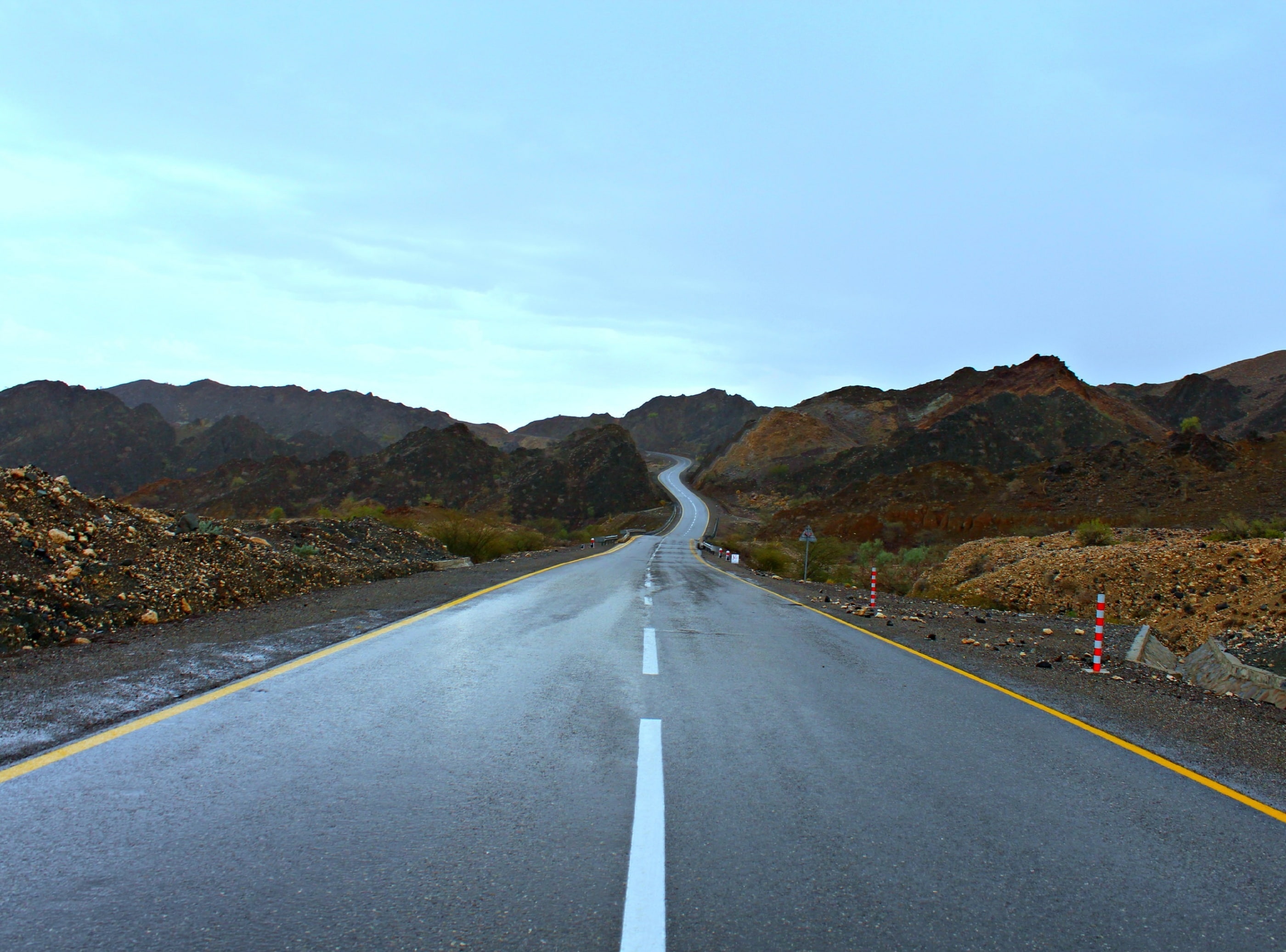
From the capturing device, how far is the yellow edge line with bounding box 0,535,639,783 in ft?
12.3

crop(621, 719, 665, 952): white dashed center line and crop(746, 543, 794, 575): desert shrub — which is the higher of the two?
crop(621, 719, 665, 952): white dashed center line

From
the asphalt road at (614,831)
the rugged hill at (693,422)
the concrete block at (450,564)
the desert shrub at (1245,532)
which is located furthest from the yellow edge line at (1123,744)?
the rugged hill at (693,422)

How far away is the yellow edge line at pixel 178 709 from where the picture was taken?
3.75 meters

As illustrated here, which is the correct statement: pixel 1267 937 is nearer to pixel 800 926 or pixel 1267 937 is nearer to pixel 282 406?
pixel 800 926

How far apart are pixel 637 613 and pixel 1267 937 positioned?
366 inches

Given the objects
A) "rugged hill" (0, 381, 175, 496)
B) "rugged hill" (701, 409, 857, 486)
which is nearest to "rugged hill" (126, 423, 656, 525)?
"rugged hill" (701, 409, 857, 486)

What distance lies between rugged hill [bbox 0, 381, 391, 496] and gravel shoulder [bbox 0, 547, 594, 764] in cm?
11305

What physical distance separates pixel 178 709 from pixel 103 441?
443 ft

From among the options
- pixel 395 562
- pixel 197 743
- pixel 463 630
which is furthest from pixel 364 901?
pixel 395 562

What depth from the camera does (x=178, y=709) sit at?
4.89m

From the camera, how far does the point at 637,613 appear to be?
455 inches

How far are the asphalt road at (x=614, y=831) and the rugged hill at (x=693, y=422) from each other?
162m

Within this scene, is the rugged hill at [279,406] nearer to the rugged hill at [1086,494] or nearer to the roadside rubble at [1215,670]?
the rugged hill at [1086,494]

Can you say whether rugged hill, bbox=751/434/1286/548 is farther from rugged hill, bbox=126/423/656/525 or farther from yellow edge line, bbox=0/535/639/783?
rugged hill, bbox=126/423/656/525
